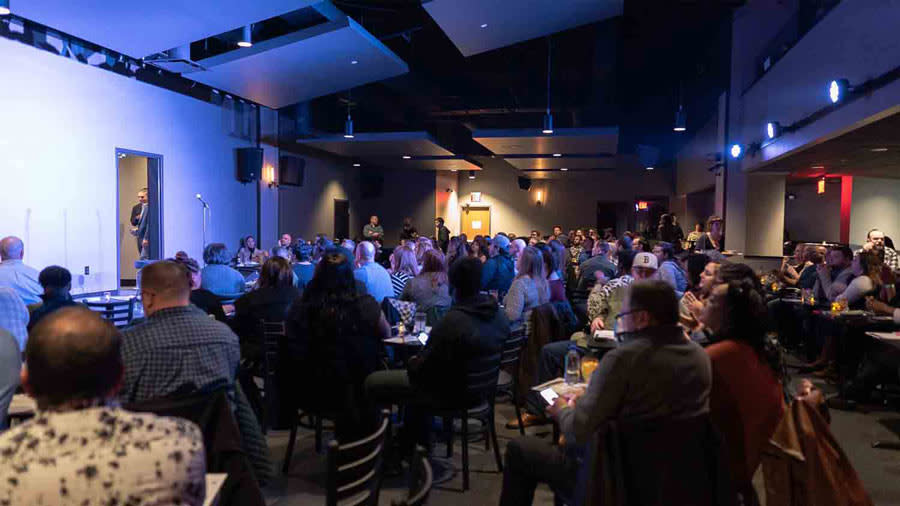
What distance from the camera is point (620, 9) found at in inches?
334

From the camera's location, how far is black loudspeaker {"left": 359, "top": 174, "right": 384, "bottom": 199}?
19.1 m

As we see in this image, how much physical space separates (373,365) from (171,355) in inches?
69.0

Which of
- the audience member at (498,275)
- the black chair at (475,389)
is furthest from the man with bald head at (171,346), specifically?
the audience member at (498,275)

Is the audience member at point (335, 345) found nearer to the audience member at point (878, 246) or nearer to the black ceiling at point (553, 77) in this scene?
the audience member at point (878, 246)

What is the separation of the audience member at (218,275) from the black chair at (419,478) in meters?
4.86

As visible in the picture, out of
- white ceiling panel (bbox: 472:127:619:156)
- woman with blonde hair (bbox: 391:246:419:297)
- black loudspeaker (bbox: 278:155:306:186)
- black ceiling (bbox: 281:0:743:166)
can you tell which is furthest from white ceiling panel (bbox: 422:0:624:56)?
black loudspeaker (bbox: 278:155:306:186)

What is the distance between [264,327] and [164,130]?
6.16 metres

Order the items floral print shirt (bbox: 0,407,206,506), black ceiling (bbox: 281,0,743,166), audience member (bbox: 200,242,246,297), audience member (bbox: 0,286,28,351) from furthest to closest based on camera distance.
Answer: black ceiling (bbox: 281,0,743,166) < audience member (bbox: 200,242,246,297) < audience member (bbox: 0,286,28,351) < floral print shirt (bbox: 0,407,206,506)

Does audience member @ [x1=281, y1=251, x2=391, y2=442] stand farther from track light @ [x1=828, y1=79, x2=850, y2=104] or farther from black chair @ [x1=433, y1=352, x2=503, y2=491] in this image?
track light @ [x1=828, y1=79, x2=850, y2=104]

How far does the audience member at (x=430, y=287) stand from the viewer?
5.44 metres

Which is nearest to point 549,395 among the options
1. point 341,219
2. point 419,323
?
point 419,323

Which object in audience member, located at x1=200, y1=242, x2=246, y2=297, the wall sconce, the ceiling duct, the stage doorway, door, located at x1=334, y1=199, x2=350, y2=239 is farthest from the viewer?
door, located at x1=334, y1=199, x2=350, y2=239

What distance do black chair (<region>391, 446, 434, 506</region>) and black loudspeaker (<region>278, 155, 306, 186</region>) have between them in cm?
1247

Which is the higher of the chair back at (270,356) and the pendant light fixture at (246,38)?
the pendant light fixture at (246,38)
